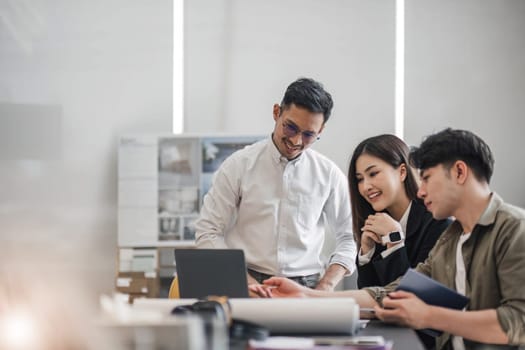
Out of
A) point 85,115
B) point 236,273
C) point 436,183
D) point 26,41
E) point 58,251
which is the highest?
point 26,41

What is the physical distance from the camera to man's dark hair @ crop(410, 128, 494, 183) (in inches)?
80.4

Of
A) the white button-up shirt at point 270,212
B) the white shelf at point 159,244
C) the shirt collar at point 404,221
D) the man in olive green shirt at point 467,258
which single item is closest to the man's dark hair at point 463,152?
the man in olive green shirt at point 467,258

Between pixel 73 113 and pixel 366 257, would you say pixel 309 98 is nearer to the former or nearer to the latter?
pixel 366 257

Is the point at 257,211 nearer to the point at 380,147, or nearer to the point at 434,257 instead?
the point at 380,147

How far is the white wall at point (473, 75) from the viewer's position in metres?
5.68

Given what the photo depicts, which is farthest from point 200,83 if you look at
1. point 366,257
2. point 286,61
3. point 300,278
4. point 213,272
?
point 213,272

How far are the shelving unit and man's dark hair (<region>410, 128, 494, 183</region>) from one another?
11.3ft

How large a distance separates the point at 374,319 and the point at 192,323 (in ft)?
3.97

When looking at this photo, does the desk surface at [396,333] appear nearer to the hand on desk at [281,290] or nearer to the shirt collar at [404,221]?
the hand on desk at [281,290]

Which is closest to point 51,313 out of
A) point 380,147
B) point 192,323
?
point 192,323

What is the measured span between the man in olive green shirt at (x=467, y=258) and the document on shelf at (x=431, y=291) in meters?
0.02

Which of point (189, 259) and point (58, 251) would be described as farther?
point (58, 251)

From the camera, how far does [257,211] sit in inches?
119

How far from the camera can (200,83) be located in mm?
5832
